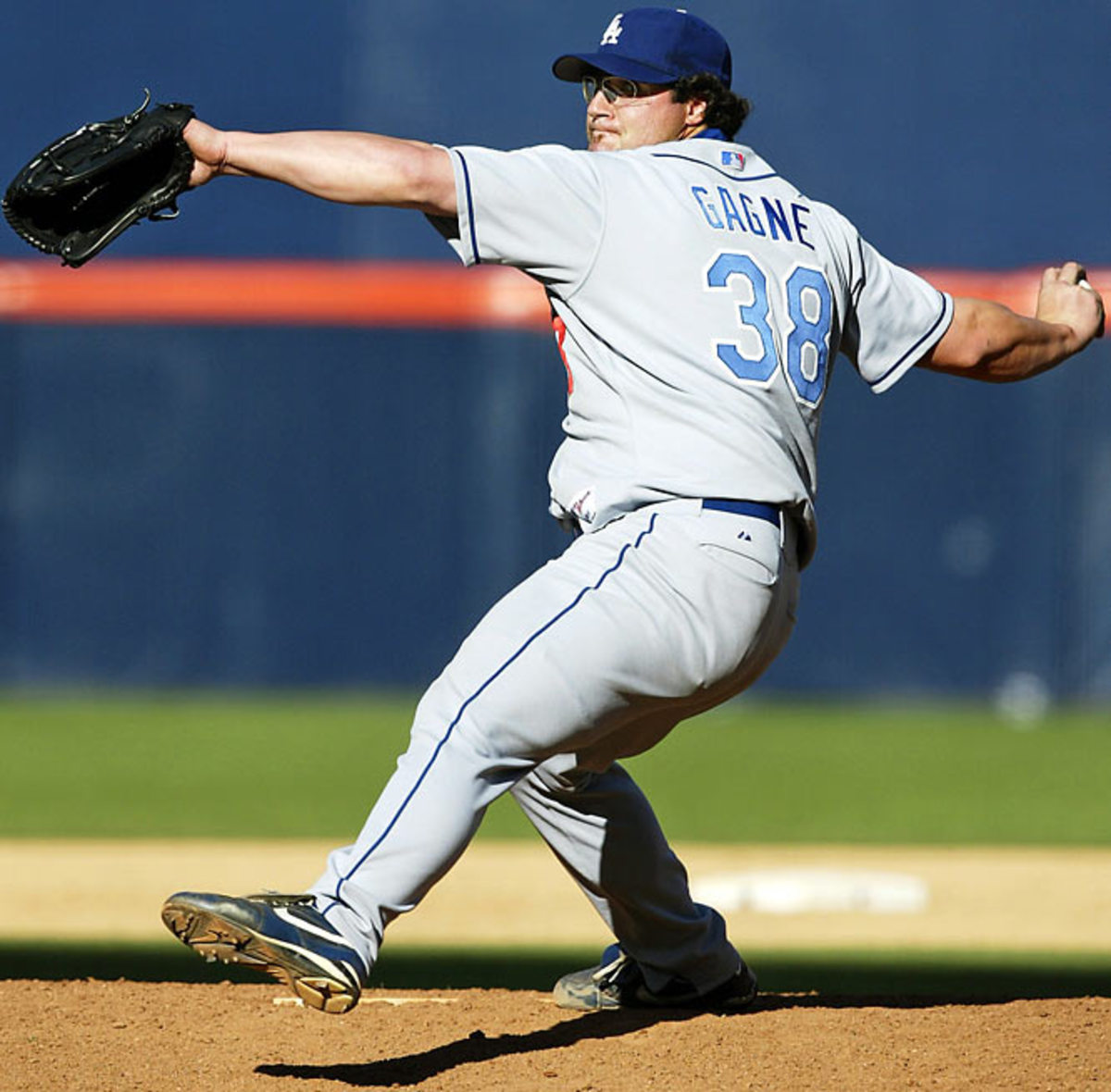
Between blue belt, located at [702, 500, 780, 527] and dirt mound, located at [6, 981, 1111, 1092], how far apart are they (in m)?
0.82

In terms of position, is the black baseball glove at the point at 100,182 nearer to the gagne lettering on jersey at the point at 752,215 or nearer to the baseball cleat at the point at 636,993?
the gagne lettering on jersey at the point at 752,215

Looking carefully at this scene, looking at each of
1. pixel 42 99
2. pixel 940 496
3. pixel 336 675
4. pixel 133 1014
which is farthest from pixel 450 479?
pixel 133 1014

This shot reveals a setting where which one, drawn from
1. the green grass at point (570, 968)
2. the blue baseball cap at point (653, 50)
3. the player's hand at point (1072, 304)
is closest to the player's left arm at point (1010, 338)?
the player's hand at point (1072, 304)

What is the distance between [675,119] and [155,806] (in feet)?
16.6

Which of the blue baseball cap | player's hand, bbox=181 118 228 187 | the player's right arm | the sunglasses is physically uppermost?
the blue baseball cap

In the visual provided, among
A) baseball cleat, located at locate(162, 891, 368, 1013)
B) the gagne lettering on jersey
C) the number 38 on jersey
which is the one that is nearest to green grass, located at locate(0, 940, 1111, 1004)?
baseball cleat, located at locate(162, 891, 368, 1013)

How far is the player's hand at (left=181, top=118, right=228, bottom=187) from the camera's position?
2.72m

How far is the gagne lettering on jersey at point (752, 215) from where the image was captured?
2843 mm

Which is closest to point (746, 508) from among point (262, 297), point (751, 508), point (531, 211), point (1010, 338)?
point (751, 508)

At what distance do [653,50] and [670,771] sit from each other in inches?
238

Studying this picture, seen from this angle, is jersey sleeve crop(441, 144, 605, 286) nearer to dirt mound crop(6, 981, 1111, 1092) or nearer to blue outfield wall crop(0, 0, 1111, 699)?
dirt mound crop(6, 981, 1111, 1092)

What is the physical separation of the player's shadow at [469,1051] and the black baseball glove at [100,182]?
1.23 m

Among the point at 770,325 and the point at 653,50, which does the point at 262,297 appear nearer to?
the point at 653,50

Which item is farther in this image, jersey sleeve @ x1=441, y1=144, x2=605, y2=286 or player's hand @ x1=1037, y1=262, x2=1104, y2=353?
player's hand @ x1=1037, y1=262, x2=1104, y2=353
